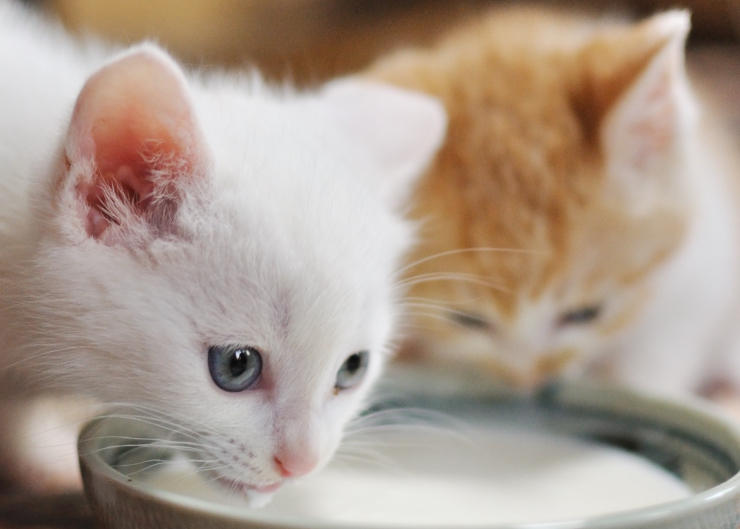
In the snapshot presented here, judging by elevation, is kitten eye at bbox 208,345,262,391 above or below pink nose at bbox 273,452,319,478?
above

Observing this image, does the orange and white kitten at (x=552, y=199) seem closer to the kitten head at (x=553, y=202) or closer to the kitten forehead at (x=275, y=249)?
the kitten head at (x=553, y=202)

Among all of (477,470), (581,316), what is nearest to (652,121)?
(581,316)

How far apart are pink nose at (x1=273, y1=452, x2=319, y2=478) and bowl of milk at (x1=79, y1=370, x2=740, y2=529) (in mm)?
37

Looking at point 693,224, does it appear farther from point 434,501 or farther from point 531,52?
point 434,501

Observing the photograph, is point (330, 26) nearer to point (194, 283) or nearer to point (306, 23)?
point (306, 23)

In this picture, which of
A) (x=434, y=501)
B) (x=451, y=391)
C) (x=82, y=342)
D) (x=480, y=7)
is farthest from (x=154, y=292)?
(x=480, y=7)

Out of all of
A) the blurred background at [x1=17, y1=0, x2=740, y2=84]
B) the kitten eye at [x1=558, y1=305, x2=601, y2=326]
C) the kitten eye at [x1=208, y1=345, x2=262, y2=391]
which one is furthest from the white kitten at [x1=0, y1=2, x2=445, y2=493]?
the blurred background at [x1=17, y1=0, x2=740, y2=84]

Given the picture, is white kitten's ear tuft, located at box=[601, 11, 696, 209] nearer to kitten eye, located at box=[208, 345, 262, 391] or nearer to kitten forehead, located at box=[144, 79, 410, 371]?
kitten forehead, located at box=[144, 79, 410, 371]

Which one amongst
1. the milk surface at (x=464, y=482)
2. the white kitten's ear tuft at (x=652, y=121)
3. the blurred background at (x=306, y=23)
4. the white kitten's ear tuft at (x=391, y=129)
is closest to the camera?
the milk surface at (x=464, y=482)

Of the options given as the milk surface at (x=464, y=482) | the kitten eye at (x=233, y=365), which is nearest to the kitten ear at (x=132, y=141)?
the kitten eye at (x=233, y=365)

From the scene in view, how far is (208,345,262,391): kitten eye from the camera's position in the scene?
0.61 m

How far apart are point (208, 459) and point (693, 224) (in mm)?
867

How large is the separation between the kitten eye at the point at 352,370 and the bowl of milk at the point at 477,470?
0.08 m

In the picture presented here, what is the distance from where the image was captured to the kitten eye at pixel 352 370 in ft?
2.37
